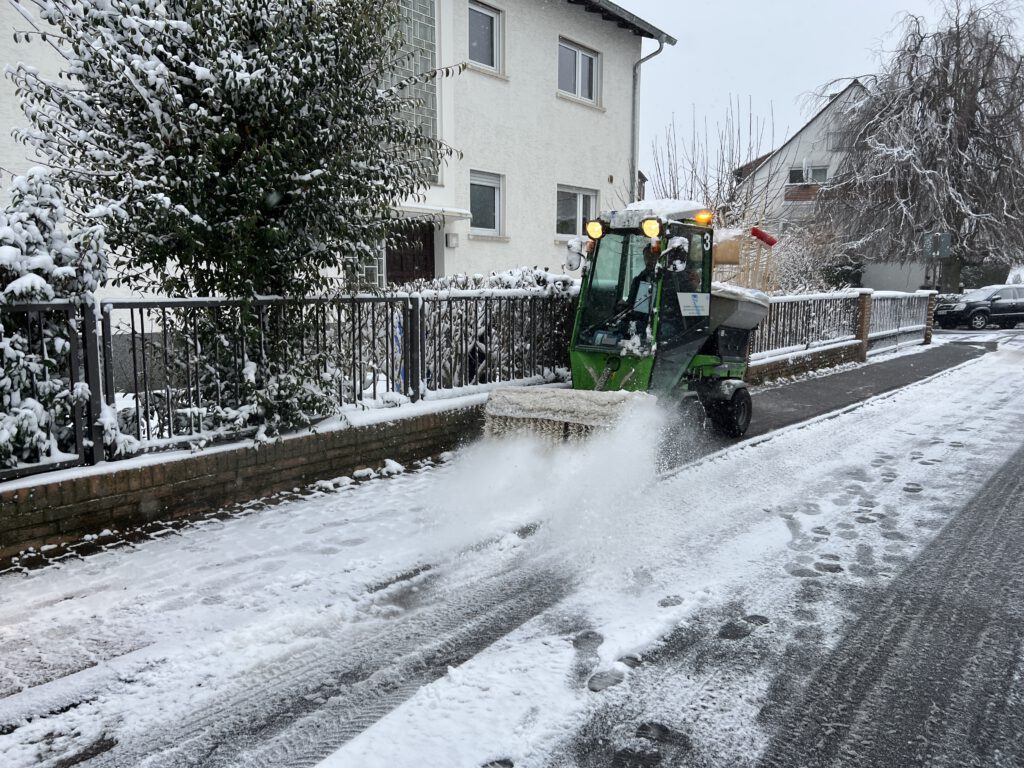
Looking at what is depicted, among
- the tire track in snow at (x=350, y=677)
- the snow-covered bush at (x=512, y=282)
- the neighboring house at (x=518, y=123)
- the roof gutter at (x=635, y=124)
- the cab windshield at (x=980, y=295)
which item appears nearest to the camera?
the tire track in snow at (x=350, y=677)

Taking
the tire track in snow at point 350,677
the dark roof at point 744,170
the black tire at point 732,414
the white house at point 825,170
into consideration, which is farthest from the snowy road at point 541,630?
the white house at point 825,170

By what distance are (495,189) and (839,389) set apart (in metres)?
6.72

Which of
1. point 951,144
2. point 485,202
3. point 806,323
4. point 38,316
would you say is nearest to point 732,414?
point 38,316

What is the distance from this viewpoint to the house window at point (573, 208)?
608 inches

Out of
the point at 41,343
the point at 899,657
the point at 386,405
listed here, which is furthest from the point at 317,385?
the point at 899,657

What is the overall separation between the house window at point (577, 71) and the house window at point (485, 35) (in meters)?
1.90

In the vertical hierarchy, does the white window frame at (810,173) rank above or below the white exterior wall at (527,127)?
above

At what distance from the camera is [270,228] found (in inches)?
196

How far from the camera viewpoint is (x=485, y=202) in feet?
44.7

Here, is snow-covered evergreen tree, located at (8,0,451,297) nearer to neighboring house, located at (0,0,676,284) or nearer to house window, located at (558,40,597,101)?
neighboring house, located at (0,0,676,284)

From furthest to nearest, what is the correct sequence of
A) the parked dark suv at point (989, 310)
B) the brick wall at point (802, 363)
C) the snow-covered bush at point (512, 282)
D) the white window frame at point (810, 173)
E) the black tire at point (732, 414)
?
the white window frame at point (810, 173) < the parked dark suv at point (989, 310) < the brick wall at point (802, 363) < the snow-covered bush at point (512, 282) < the black tire at point (732, 414)

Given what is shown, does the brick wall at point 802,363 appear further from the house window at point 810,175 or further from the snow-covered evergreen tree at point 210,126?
the house window at point 810,175

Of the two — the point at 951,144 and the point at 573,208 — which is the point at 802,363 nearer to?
the point at 573,208

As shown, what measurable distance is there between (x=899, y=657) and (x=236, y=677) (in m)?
2.82
